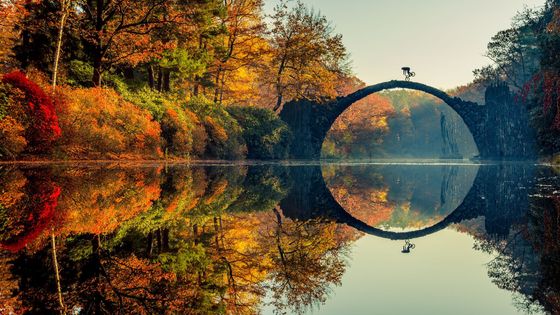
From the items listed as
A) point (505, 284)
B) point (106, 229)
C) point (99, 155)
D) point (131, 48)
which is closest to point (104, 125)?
point (99, 155)

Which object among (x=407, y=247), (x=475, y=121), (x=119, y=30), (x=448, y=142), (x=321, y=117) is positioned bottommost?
(x=407, y=247)

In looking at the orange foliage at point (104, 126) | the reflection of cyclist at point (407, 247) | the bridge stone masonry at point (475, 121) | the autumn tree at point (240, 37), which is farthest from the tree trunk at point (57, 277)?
the bridge stone masonry at point (475, 121)

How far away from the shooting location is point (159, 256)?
13.6 ft

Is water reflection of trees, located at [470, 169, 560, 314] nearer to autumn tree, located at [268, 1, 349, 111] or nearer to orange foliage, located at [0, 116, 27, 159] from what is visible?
orange foliage, located at [0, 116, 27, 159]

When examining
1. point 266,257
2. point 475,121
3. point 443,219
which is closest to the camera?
point 266,257

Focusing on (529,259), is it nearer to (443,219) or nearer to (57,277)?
(443,219)

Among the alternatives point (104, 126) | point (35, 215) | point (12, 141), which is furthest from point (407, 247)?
point (104, 126)

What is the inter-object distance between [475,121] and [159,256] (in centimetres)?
4281

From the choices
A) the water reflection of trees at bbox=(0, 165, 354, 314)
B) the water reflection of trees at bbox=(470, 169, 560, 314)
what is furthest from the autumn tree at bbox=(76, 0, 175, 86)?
the water reflection of trees at bbox=(470, 169, 560, 314)

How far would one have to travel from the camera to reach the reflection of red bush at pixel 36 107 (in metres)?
15.7

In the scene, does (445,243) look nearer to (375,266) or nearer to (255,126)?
(375,266)

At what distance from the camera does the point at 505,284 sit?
3.29 meters

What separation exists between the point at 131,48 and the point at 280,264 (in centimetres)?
2114

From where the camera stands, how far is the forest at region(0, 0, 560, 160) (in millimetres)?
17453
